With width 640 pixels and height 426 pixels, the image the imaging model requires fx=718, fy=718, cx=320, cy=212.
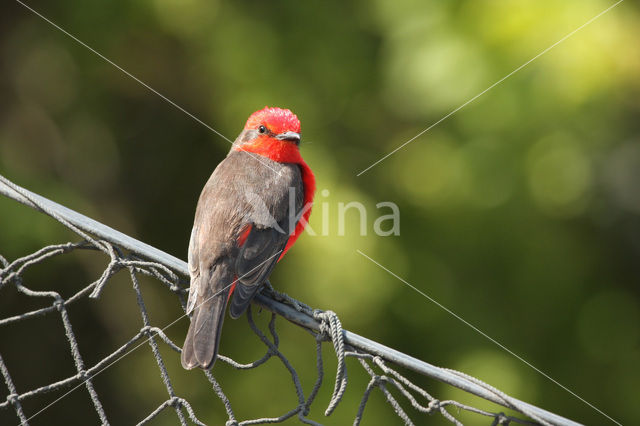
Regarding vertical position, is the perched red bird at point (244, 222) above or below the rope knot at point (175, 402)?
above

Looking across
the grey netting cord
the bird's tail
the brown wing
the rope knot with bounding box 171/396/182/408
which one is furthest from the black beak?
the rope knot with bounding box 171/396/182/408

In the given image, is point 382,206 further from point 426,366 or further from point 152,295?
point 426,366

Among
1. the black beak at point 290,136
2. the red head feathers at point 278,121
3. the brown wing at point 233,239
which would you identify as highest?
the red head feathers at point 278,121

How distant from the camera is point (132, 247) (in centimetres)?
228

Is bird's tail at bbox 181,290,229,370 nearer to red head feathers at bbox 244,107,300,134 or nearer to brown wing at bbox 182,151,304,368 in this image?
brown wing at bbox 182,151,304,368

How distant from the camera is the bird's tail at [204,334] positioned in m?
2.52

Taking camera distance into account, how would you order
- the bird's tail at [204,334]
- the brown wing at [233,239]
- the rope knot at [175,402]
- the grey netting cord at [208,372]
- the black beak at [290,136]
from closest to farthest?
the grey netting cord at [208,372]
the rope knot at [175,402]
the bird's tail at [204,334]
the brown wing at [233,239]
the black beak at [290,136]

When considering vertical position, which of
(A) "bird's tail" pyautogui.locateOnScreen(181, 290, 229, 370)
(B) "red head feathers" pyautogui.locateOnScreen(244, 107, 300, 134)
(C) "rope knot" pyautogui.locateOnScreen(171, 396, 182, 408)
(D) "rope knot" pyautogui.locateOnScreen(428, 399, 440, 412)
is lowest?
(D) "rope knot" pyautogui.locateOnScreen(428, 399, 440, 412)

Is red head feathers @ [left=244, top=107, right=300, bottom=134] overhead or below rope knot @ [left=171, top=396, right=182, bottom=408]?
overhead

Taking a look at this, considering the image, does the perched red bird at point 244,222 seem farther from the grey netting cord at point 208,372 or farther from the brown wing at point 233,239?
the grey netting cord at point 208,372

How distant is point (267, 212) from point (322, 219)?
1162mm

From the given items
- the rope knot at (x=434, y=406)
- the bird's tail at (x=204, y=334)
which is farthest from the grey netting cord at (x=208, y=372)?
the bird's tail at (x=204, y=334)

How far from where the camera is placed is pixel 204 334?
2.59 m

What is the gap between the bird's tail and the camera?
2523 mm
